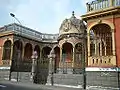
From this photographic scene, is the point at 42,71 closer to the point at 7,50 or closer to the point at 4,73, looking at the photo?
the point at 4,73

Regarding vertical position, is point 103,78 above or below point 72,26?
below

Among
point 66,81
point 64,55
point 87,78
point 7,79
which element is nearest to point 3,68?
point 7,79

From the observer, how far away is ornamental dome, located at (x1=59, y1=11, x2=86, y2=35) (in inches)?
970

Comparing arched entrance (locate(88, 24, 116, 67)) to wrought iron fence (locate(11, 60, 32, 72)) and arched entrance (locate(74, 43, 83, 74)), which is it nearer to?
arched entrance (locate(74, 43, 83, 74))

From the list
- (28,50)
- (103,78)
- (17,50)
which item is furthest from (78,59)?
(28,50)

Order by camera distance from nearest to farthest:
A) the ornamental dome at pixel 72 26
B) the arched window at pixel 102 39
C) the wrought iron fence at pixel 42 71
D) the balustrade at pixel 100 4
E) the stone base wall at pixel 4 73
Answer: the balustrade at pixel 100 4, the arched window at pixel 102 39, the wrought iron fence at pixel 42 71, the stone base wall at pixel 4 73, the ornamental dome at pixel 72 26

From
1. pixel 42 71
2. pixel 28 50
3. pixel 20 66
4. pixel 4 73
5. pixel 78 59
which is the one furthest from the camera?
pixel 28 50

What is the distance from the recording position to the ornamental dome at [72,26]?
24.6 m

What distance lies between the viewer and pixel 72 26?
24812 mm

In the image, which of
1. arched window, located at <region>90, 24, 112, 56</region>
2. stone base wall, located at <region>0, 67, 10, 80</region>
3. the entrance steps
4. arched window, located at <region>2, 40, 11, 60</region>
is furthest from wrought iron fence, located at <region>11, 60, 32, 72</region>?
arched window, located at <region>90, 24, 112, 56</region>

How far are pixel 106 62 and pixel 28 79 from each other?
9463 millimetres

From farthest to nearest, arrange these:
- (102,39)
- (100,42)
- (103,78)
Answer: (100,42) < (102,39) < (103,78)

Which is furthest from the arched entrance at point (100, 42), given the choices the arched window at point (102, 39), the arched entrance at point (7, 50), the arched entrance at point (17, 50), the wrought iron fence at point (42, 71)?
the arched entrance at point (7, 50)

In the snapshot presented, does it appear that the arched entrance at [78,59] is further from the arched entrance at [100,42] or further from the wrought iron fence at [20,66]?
the wrought iron fence at [20,66]
